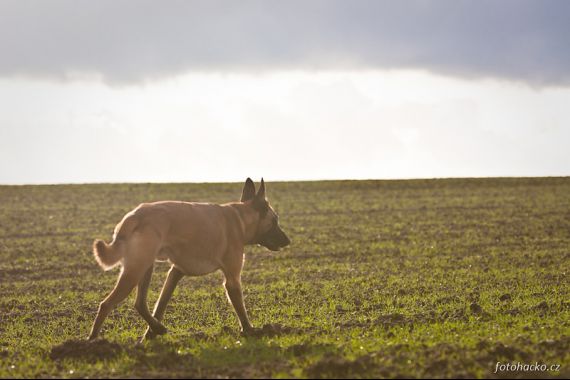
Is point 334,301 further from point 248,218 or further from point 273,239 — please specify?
point 248,218

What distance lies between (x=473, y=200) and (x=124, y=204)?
19528 millimetres

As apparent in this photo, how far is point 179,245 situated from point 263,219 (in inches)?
70.0

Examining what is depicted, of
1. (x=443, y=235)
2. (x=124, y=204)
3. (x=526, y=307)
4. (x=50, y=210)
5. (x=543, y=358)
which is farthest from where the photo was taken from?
(x=124, y=204)

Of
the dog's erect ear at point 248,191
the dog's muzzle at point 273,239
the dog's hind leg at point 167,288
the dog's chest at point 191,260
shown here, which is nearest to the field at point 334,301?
the dog's hind leg at point 167,288

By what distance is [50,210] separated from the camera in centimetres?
4059

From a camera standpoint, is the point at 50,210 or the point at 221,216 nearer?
the point at 221,216

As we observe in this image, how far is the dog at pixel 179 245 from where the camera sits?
29.8 feet

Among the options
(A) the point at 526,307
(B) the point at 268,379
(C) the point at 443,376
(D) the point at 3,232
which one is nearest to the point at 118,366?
(B) the point at 268,379

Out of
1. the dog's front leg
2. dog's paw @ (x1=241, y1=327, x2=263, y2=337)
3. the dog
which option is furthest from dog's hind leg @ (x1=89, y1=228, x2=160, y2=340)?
dog's paw @ (x1=241, y1=327, x2=263, y2=337)

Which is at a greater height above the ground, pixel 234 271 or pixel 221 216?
pixel 221 216

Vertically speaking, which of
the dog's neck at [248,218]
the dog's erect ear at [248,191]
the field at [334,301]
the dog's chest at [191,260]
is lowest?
the field at [334,301]

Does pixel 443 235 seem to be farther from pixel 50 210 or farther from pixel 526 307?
pixel 50 210

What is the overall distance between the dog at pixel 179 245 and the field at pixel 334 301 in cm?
57

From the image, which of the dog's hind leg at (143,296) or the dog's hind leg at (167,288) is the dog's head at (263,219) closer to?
the dog's hind leg at (167,288)
